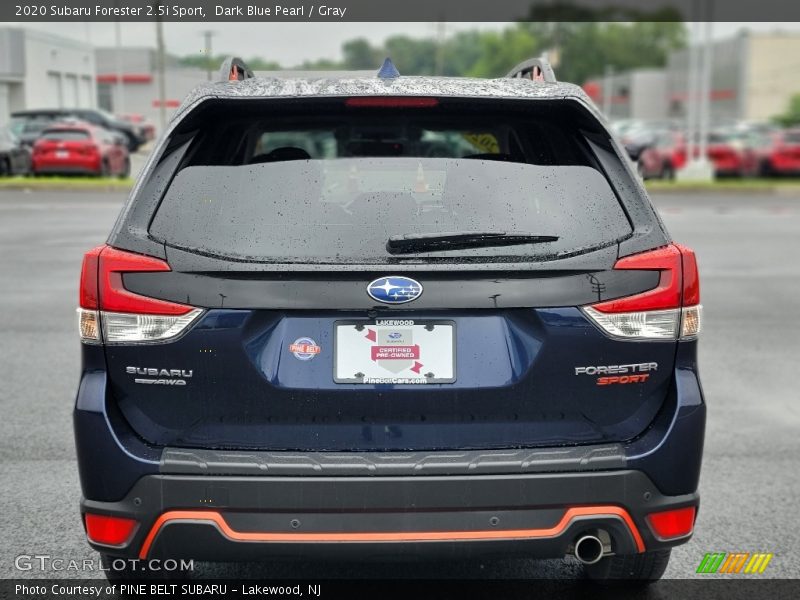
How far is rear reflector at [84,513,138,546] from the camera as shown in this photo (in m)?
3.31

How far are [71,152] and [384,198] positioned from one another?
27.5 m

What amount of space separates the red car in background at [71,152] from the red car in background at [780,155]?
61.4 ft

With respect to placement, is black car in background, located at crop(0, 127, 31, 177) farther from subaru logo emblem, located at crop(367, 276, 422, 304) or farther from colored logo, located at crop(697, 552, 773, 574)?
subaru logo emblem, located at crop(367, 276, 422, 304)

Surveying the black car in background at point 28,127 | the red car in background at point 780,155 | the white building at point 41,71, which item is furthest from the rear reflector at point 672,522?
the white building at point 41,71

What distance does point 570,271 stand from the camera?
327cm

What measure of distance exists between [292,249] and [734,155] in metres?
32.3

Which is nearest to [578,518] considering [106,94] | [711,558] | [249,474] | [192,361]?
[249,474]

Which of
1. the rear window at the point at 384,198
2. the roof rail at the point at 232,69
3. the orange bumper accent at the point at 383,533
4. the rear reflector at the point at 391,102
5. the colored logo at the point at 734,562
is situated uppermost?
the roof rail at the point at 232,69

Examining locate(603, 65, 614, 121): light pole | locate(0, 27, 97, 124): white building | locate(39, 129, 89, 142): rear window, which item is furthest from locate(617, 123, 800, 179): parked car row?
locate(603, 65, 614, 121): light pole

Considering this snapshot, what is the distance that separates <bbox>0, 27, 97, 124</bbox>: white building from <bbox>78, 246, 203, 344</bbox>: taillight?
57.5 m

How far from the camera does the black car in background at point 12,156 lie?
99.2ft

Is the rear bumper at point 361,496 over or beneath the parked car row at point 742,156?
over

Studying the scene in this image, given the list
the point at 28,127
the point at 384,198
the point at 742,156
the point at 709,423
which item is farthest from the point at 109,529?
the point at 28,127

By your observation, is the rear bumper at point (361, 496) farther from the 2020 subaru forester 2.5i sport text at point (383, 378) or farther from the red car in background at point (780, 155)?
the red car in background at point (780, 155)
